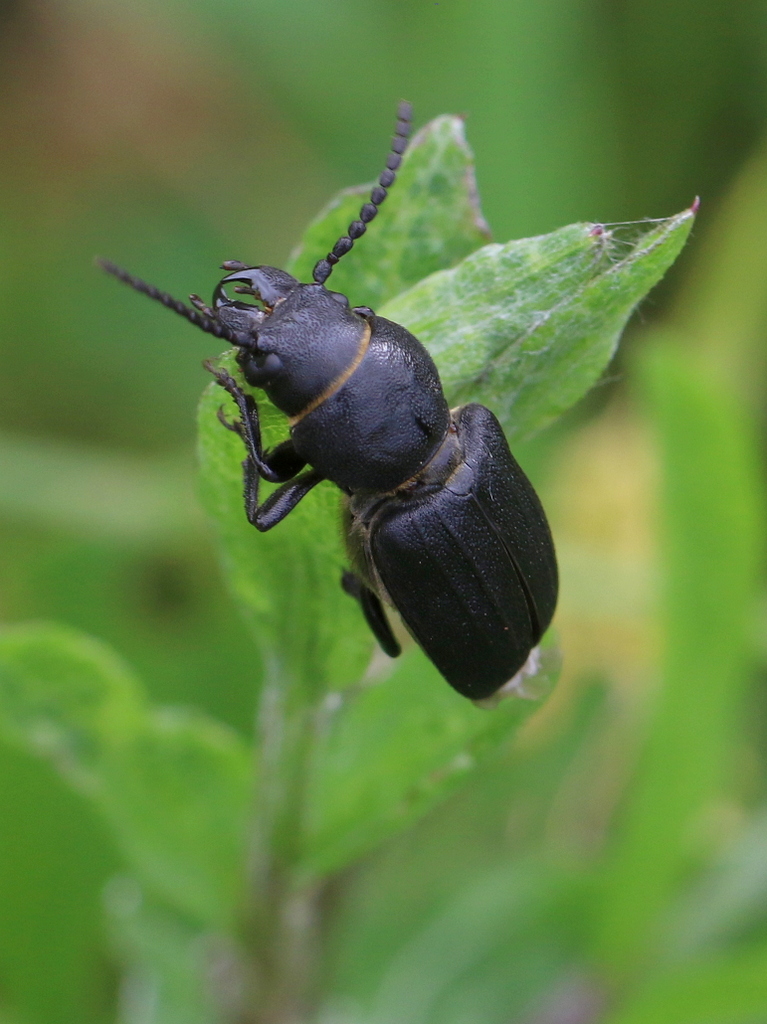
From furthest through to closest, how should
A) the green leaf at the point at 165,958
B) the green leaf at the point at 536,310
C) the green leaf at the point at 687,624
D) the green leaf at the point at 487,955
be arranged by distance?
the green leaf at the point at 487,955 → the green leaf at the point at 687,624 → the green leaf at the point at 165,958 → the green leaf at the point at 536,310

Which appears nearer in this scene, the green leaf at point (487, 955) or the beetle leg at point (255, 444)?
the beetle leg at point (255, 444)

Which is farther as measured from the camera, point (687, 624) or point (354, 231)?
point (687, 624)

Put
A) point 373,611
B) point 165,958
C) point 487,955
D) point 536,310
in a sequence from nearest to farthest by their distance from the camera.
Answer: point 536,310 < point 373,611 < point 165,958 < point 487,955

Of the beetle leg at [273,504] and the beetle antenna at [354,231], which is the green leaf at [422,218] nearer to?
the beetle antenna at [354,231]

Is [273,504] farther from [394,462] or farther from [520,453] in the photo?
[520,453]

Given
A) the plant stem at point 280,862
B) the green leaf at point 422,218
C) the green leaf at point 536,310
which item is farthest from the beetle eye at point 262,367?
the plant stem at point 280,862

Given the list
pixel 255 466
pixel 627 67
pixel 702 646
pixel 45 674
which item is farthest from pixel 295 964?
pixel 627 67

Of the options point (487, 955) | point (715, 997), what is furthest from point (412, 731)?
point (487, 955)
